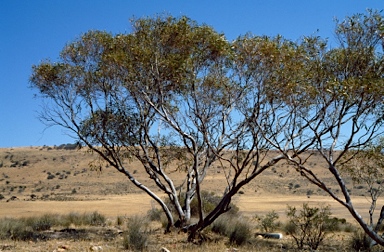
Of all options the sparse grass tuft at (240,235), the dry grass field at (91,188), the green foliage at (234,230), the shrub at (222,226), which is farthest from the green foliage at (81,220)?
the dry grass field at (91,188)

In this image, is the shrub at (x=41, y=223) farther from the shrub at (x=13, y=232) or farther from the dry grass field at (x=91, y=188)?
the dry grass field at (x=91, y=188)

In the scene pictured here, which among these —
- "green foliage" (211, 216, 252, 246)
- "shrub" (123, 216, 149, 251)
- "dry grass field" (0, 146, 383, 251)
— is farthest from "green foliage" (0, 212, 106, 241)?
"dry grass field" (0, 146, 383, 251)

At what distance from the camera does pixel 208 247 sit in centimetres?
1473

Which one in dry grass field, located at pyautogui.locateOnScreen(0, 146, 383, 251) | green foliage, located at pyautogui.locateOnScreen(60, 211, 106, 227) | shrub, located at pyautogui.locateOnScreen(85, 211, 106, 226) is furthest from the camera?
dry grass field, located at pyautogui.locateOnScreen(0, 146, 383, 251)

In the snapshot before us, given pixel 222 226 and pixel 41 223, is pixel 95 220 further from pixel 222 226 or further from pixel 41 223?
pixel 222 226

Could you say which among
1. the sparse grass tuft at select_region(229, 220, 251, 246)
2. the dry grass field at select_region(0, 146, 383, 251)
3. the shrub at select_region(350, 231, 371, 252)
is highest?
the dry grass field at select_region(0, 146, 383, 251)

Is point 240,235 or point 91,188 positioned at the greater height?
point 91,188

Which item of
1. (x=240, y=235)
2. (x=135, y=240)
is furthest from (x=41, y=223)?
(x=240, y=235)

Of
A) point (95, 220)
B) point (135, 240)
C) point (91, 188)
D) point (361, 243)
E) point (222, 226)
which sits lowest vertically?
point (361, 243)

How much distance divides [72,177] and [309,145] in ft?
231

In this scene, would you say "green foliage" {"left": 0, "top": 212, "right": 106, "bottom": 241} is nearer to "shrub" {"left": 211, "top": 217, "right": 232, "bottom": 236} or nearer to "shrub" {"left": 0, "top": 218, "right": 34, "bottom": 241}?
"shrub" {"left": 0, "top": 218, "right": 34, "bottom": 241}

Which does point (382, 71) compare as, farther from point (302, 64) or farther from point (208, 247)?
point (208, 247)

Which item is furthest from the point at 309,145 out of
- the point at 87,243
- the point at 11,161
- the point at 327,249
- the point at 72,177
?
the point at 11,161

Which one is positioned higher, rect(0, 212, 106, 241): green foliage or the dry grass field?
the dry grass field
